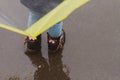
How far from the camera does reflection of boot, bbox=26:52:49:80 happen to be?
371cm

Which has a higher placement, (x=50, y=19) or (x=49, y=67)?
(x=50, y=19)

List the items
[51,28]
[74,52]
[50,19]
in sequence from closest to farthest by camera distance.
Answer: [50,19] → [51,28] → [74,52]

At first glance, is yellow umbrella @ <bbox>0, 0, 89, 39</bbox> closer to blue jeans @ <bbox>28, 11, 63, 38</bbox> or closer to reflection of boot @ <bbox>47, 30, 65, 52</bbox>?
blue jeans @ <bbox>28, 11, 63, 38</bbox>

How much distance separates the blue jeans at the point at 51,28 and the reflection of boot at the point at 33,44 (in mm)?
169

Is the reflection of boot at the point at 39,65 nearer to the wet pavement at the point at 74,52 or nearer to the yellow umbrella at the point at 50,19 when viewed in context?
the wet pavement at the point at 74,52

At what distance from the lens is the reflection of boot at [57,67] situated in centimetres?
370

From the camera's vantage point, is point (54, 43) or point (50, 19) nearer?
point (50, 19)

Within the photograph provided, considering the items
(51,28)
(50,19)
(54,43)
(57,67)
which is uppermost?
(51,28)

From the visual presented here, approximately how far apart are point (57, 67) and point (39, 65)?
201mm

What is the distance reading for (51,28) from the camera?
149 inches

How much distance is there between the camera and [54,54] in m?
3.93

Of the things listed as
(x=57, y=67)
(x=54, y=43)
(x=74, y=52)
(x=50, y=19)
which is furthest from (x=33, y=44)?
(x=50, y=19)

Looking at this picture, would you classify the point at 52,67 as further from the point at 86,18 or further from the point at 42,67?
the point at 86,18

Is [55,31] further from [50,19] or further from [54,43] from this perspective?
[50,19]
